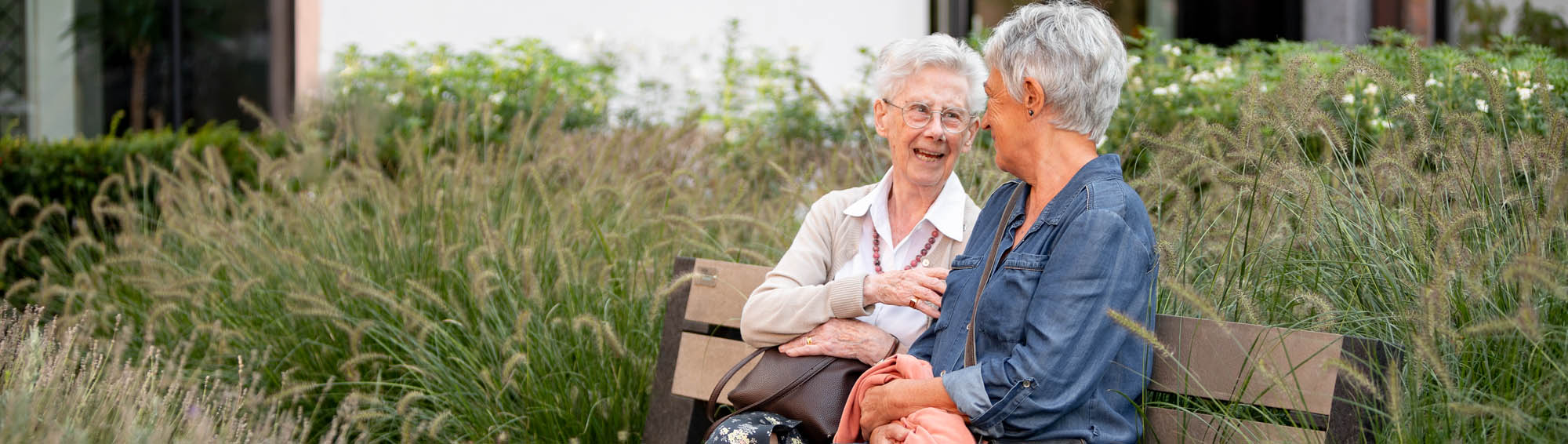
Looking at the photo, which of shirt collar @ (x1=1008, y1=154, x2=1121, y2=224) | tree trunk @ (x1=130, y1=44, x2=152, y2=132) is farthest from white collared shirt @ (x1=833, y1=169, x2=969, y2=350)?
tree trunk @ (x1=130, y1=44, x2=152, y2=132)

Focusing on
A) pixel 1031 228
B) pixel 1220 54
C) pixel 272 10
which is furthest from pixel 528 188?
pixel 272 10

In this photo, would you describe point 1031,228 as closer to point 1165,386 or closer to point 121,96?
point 1165,386

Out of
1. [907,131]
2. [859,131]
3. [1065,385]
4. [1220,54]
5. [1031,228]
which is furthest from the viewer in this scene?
[1220,54]

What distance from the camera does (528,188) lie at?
15.0ft

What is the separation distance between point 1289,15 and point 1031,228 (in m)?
8.27

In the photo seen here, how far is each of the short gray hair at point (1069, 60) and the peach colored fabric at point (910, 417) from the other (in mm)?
543

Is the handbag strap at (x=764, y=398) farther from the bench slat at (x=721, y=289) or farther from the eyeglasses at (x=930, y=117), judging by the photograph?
the eyeglasses at (x=930, y=117)

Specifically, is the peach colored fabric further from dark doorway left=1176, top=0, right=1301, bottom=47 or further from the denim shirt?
dark doorway left=1176, top=0, right=1301, bottom=47

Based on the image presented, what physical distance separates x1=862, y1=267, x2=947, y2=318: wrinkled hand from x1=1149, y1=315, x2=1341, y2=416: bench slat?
46 cm

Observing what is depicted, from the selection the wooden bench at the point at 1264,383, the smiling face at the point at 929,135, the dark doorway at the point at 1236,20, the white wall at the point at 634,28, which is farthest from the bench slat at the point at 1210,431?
the dark doorway at the point at 1236,20

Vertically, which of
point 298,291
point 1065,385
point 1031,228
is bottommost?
point 298,291

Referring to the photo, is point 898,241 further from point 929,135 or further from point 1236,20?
point 1236,20

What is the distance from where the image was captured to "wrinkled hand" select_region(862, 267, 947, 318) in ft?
8.61

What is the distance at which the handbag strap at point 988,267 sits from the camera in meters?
2.31
